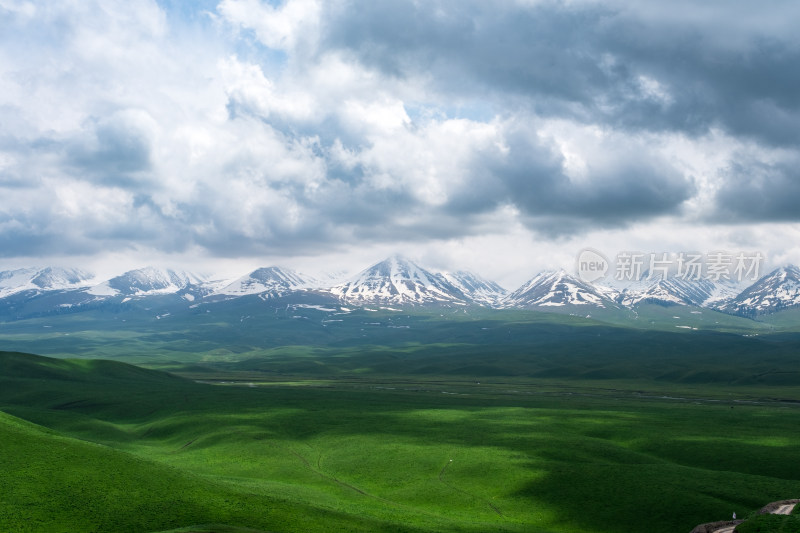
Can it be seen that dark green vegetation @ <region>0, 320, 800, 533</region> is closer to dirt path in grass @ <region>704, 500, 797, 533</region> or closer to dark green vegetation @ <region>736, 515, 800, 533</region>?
dirt path in grass @ <region>704, 500, 797, 533</region>

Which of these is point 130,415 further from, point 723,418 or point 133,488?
point 723,418

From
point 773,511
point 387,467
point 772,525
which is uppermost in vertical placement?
point 772,525

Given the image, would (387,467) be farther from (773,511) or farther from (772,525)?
(772,525)

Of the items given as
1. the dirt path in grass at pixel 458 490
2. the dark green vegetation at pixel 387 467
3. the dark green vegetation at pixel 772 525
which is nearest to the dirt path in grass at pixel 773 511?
the dark green vegetation at pixel 772 525

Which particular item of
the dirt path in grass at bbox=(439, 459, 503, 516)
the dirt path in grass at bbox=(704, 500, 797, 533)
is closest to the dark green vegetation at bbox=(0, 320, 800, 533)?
the dirt path in grass at bbox=(439, 459, 503, 516)

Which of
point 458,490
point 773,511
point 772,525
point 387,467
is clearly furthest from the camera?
point 387,467

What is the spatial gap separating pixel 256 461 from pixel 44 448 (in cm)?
4223

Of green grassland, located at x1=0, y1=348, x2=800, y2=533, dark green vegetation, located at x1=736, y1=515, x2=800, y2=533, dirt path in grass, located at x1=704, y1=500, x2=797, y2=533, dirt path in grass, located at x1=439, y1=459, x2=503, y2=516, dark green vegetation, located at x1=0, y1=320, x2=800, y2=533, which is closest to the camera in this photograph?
dark green vegetation, located at x1=736, y1=515, x2=800, y2=533

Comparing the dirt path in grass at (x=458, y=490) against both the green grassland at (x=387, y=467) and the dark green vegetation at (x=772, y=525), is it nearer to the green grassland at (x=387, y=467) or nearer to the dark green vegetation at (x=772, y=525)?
the green grassland at (x=387, y=467)

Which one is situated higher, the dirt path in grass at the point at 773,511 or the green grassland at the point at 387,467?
the dirt path in grass at the point at 773,511

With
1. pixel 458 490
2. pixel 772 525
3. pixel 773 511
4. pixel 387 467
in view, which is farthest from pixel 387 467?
pixel 772 525

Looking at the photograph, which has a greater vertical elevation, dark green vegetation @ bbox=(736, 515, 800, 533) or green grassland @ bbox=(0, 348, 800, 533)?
dark green vegetation @ bbox=(736, 515, 800, 533)

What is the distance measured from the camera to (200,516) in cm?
7256

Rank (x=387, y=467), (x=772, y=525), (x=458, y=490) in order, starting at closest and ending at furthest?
(x=772, y=525)
(x=458, y=490)
(x=387, y=467)
